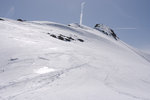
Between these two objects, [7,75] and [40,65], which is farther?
[40,65]

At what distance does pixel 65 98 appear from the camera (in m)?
3.60

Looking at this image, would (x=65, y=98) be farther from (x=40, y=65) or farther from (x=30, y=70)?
(x=40, y=65)

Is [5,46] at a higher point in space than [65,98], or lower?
higher

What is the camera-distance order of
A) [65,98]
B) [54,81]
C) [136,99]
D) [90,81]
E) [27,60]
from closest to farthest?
1. [65,98]
2. [136,99]
3. [54,81]
4. [90,81]
5. [27,60]

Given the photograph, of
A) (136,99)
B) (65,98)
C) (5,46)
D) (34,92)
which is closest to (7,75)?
(34,92)

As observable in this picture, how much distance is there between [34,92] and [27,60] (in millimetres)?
3076

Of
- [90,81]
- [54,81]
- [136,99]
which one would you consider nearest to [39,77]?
[54,81]

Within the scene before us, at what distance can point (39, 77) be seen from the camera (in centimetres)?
487

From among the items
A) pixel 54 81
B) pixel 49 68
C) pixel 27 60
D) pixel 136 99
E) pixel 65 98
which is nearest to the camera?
pixel 65 98

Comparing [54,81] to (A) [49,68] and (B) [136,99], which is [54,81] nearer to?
(A) [49,68]

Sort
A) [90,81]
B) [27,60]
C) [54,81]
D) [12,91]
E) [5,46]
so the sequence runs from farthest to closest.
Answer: [5,46] < [27,60] < [90,81] < [54,81] < [12,91]

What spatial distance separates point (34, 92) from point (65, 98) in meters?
0.96

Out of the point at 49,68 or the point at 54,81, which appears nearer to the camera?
the point at 54,81

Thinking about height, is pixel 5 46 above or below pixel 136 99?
above
